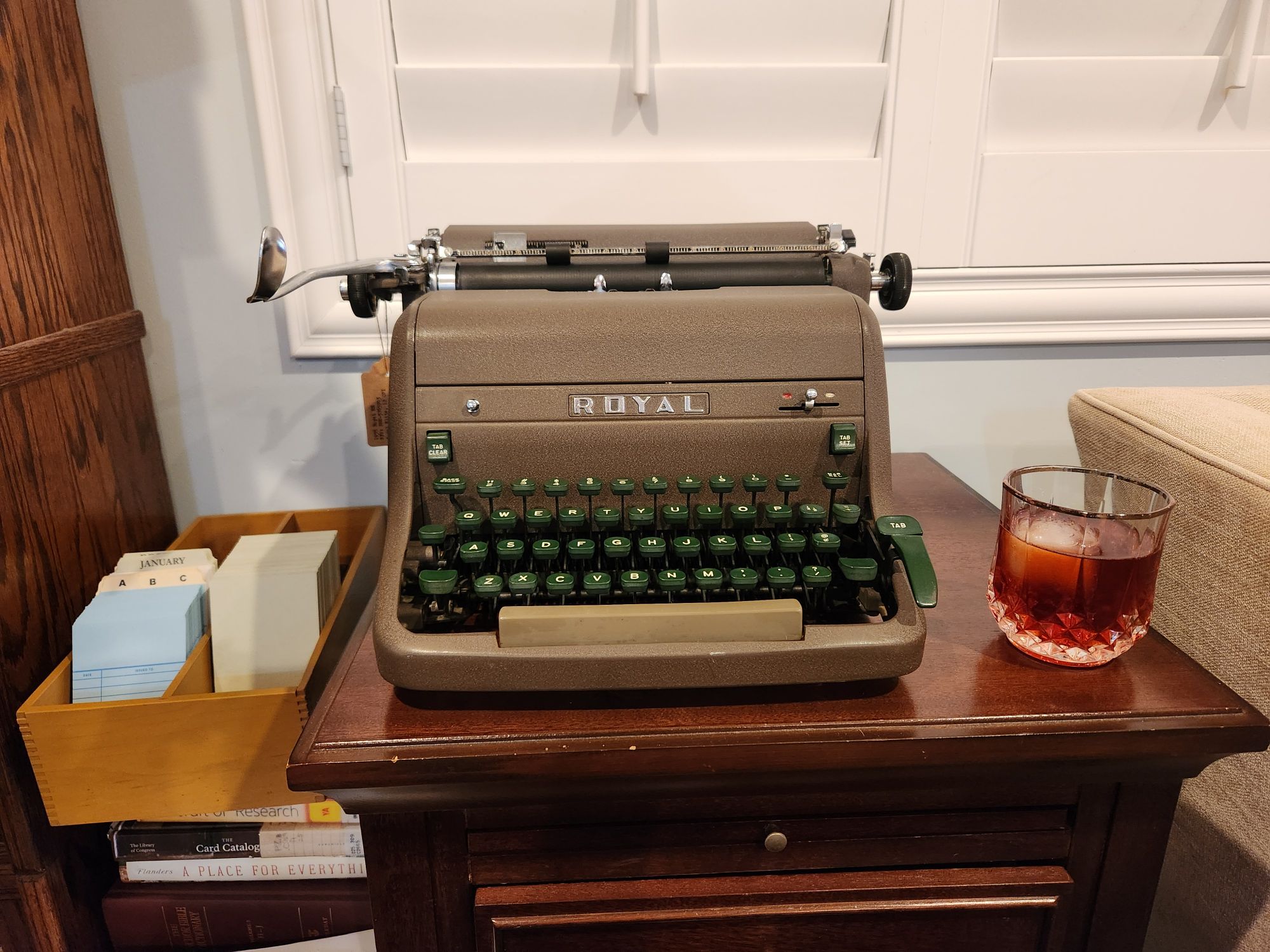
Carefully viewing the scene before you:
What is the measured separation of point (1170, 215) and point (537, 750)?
1.32 m

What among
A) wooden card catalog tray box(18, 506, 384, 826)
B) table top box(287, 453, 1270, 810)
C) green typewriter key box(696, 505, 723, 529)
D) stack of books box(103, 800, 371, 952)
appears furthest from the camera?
stack of books box(103, 800, 371, 952)

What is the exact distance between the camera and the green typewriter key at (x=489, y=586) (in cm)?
65

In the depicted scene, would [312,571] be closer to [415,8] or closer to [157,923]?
[157,923]

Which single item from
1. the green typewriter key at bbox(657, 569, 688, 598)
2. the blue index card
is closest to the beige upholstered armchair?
the green typewriter key at bbox(657, 569, 688, 598)

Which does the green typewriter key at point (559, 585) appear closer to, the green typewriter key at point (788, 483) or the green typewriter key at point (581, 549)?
the green typewriter key at point (581, 549)

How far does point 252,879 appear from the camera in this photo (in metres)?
1.11

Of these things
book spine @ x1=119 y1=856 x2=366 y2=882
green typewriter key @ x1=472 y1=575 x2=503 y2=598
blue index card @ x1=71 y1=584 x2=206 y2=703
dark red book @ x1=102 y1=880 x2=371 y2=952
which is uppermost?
green typewriter key @ x1=472 y1=575 x2=503 y2=598

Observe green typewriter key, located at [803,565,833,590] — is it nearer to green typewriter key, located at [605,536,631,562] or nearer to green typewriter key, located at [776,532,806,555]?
green typewriter key, located at [776,532,806,555]

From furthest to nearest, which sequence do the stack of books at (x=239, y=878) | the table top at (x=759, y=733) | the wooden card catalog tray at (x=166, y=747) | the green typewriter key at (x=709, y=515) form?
the stack of books at (x=239, y=878)
the wooden card catalog tray at (x=166, y=747)
the green typewriter key at (x=709, y=515)
the table top at (x=759, y=733)

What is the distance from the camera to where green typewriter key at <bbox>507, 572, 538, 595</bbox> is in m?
0.66

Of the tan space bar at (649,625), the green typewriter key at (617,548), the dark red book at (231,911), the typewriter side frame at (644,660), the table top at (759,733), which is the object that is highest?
the green typewriter key at (617,548)

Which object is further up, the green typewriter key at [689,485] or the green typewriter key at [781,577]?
the green typewriter key at [689,485]

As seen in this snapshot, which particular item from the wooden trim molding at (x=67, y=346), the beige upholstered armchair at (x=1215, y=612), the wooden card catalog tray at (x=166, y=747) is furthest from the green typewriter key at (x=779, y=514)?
the wooden trim molding at (x=67, y=346)

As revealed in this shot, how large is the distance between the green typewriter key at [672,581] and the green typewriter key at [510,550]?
0.39 feet
